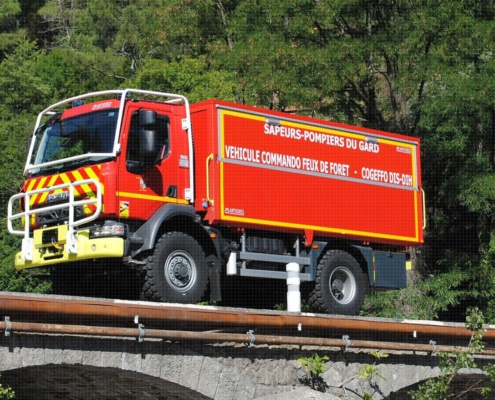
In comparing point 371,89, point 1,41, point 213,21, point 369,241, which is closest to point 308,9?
point 371,89

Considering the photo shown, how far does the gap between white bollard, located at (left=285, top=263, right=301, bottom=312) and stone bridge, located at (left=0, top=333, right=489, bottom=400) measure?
104 cm

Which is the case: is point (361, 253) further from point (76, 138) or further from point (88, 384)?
point (88, 384)

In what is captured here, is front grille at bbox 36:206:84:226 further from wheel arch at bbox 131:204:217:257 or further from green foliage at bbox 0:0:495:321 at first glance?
green foliage at bbox 0:0:495:321

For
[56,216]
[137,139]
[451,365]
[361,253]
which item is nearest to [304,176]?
[361,253]

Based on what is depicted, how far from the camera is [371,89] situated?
97.1ft

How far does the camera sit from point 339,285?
16.7 m

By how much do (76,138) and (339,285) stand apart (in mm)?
4406

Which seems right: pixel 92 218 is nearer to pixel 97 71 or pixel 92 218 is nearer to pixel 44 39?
pixel 97 71

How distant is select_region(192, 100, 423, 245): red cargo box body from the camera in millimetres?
15102

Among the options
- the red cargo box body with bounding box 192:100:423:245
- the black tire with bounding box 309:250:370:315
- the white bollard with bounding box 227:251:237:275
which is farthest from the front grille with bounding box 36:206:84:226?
the black tire with bounding box 309:250:370:315

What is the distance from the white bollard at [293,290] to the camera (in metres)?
14.2

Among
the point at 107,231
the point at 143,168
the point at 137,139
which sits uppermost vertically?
the point at 137,139

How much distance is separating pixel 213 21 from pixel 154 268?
2413cm

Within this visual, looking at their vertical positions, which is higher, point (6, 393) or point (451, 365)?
point (451, 365)
